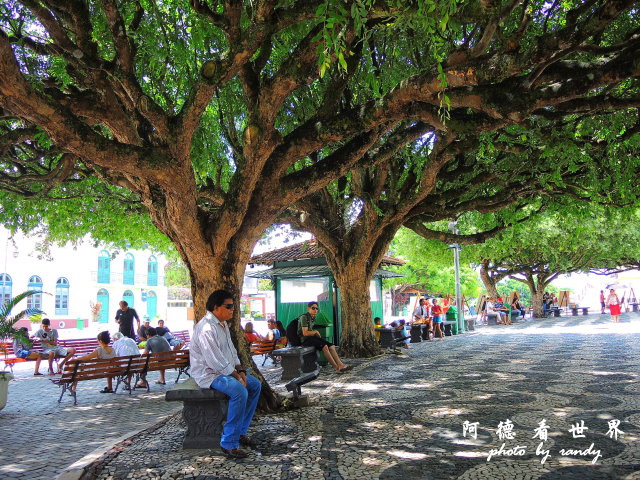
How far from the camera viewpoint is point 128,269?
1661 inches

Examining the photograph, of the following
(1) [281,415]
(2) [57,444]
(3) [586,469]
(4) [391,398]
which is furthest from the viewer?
(4) [391,398]

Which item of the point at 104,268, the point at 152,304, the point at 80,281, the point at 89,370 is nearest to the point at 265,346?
the point at 89,370

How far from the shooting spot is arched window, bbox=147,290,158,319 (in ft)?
146

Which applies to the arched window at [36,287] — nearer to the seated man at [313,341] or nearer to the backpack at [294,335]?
the backpack at [294,335]

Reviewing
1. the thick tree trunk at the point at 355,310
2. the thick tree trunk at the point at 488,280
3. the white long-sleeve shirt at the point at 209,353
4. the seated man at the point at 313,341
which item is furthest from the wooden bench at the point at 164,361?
the thick tree trunk at the point at 488,280

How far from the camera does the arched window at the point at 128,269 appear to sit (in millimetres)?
41728

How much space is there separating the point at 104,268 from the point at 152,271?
243 inches

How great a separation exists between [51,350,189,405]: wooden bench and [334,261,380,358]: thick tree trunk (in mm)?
4140

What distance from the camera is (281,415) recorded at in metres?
6.51

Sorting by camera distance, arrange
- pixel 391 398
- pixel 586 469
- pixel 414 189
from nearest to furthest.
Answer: pixel 586 469
pixel 391 398
pixel 414 189

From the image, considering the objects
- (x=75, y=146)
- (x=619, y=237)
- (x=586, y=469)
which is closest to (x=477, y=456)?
(x=586, y=469)

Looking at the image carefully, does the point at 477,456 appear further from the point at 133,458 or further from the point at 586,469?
the point at 133,458

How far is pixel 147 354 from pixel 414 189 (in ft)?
23.0

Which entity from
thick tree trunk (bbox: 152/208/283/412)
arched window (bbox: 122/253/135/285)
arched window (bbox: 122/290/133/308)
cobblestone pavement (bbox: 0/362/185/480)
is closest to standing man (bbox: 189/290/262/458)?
thick tree trunk (bbox: 152/208/283/412)
